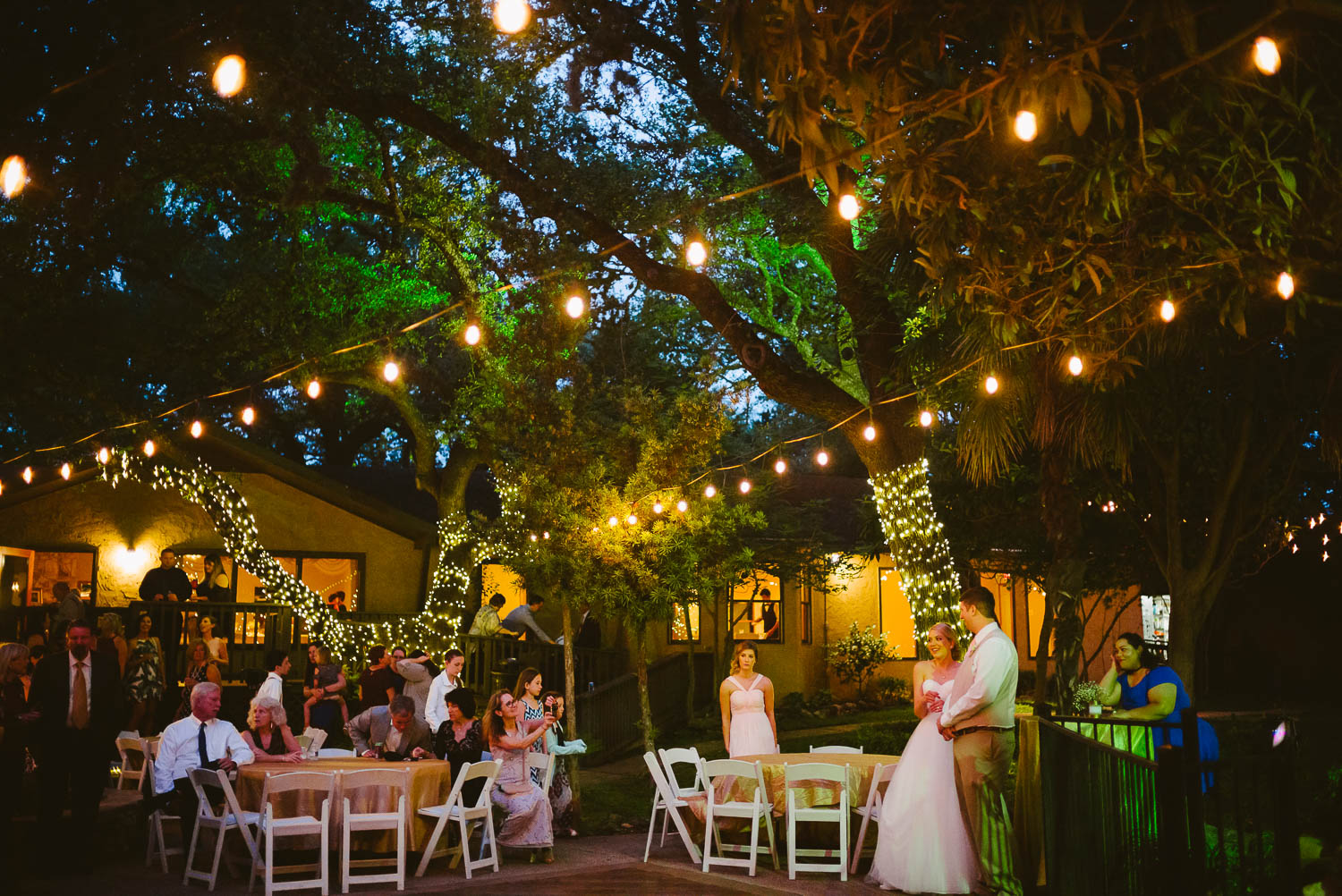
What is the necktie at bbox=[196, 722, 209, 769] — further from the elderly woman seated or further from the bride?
the bride

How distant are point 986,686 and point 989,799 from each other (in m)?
0.77

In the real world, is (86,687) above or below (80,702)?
above

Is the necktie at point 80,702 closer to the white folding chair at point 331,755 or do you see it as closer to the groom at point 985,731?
the white folding chair at point 331,755

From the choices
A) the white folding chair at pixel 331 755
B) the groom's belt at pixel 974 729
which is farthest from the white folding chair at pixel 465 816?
the groom's belt at pixel 974 729

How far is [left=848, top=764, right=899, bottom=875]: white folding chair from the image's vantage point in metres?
9.28

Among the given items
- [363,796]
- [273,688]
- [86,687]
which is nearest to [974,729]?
[363,796]

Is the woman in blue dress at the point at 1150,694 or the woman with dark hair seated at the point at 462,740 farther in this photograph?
the woman with dark hair seated at the point at 462,740

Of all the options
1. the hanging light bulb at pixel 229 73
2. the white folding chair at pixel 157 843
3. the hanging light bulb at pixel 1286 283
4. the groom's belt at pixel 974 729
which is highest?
the hanging light bulb at pixel 229 73

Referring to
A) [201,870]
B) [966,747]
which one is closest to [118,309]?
[201,870]

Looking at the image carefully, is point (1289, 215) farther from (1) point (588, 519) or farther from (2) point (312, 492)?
(2) point (312, 492)

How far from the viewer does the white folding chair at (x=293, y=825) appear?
8.29 meters

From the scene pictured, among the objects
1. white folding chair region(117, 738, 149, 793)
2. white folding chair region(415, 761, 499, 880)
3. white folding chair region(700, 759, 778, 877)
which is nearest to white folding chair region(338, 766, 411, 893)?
white folding chair region(415, 761, 499, 880)

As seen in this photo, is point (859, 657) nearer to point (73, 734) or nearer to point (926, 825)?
point (926, 825)

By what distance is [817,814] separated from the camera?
9.13m
